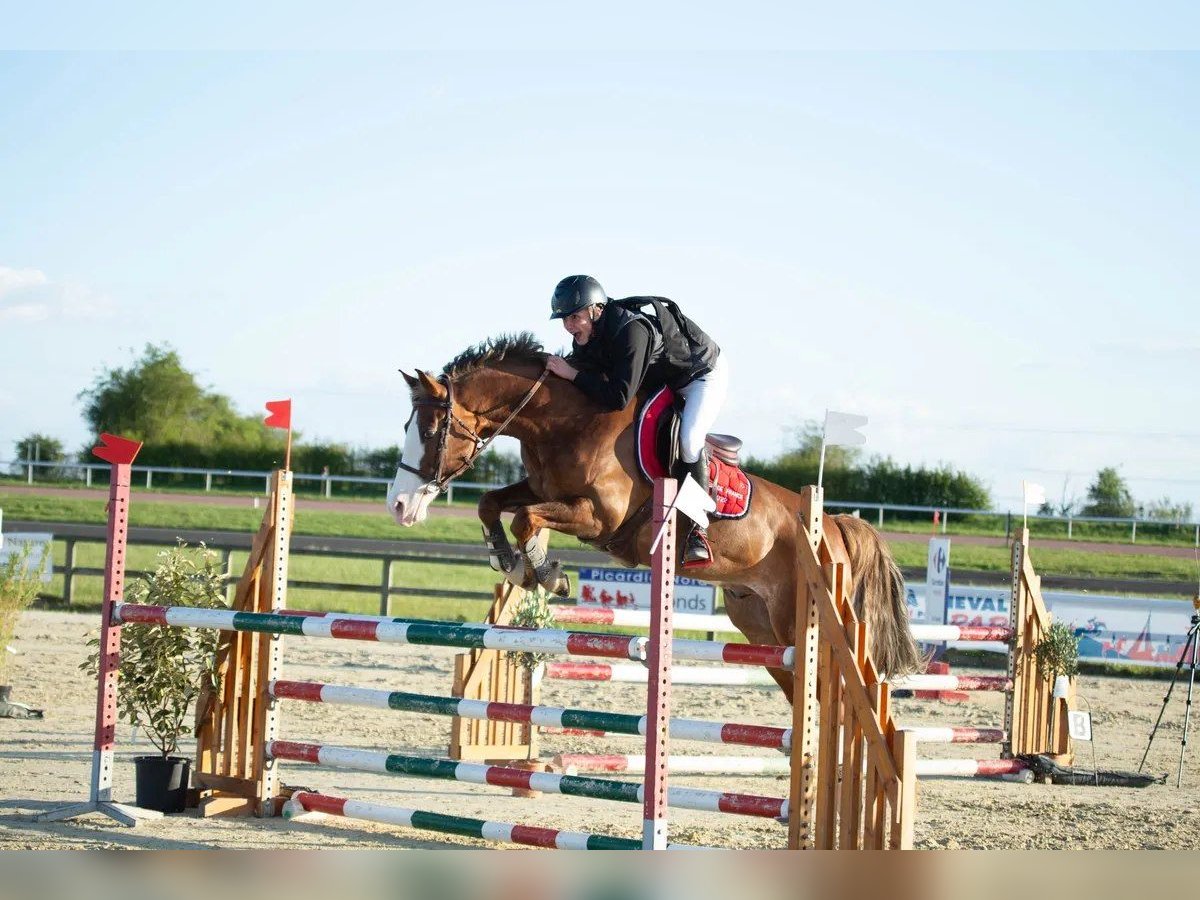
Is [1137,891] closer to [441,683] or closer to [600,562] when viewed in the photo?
[441,683]

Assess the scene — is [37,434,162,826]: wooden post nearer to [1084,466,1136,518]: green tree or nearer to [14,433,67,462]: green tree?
[1084,466,1136,518]: green tree

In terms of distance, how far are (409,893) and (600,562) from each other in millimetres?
14909

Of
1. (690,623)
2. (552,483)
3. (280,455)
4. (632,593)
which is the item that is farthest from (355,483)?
(552,483)

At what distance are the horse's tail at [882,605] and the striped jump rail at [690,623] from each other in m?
0.34

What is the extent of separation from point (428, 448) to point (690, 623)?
1974 mm

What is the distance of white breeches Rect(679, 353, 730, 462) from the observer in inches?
187

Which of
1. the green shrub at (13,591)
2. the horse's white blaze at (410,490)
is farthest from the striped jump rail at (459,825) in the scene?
the green shrub at (13,591)

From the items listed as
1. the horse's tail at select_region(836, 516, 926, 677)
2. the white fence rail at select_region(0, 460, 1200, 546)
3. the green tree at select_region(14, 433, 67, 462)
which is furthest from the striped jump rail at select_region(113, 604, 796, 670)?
the green tree at select_region(14, 433, 67, 462)

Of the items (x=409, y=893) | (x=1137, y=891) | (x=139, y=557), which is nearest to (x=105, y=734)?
(x=409, y=893)

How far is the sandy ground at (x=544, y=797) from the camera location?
188 inches

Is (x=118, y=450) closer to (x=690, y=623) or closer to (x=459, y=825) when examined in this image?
(x=459, y=825)

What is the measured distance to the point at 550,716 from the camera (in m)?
4.20

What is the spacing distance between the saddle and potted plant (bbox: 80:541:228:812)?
6.07 feet

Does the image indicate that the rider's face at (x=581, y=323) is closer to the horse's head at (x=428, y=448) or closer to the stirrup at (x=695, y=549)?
the horse's head at (x=428, y=448)
